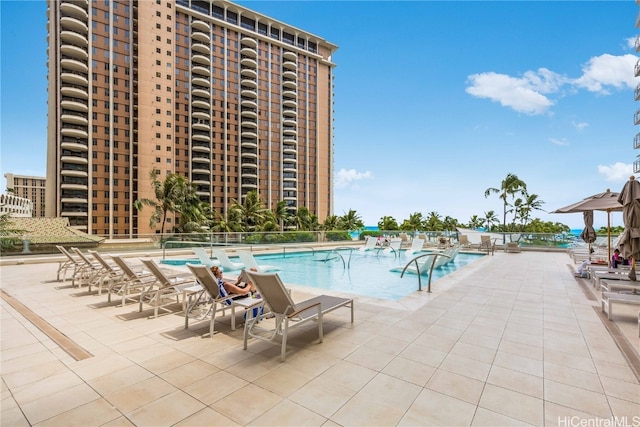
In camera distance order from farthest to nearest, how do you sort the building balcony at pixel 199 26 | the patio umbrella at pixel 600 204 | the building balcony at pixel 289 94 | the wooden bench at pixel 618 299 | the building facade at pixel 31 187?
the building facade at pixel 31 187
the building balcony at pixel 289 94
the building balcony at pixel 199 26
the patio umbrella at pixel 600 204
the wooden bench at pixel 618 299

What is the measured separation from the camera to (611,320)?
17.4 ft

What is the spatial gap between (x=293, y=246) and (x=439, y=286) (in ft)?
43.4

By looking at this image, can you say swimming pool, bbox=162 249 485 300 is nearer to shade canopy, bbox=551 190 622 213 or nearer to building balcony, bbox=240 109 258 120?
shade canopy, bbox=551 190 622 213

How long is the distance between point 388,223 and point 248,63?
4145 centimetres

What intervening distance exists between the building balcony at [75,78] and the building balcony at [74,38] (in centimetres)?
428

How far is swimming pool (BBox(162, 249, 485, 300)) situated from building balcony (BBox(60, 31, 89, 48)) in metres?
47.4

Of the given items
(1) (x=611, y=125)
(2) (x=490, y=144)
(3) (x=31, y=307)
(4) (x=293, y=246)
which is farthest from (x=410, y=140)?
(3) (x=31, y=307)

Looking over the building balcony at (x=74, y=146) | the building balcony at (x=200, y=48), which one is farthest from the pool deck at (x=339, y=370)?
the building balcony at (x=200, y=48)

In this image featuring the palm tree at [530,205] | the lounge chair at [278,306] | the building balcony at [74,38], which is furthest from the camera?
the palm tree at [530,205]

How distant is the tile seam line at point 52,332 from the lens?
13.0ft

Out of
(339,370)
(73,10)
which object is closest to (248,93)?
(73,10)

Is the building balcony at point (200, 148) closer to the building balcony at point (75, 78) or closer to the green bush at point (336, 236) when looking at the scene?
the building balcony at point (75, 78)

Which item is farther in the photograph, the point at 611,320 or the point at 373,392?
the point at 611,320

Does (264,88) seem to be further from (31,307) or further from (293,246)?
(31,307)
